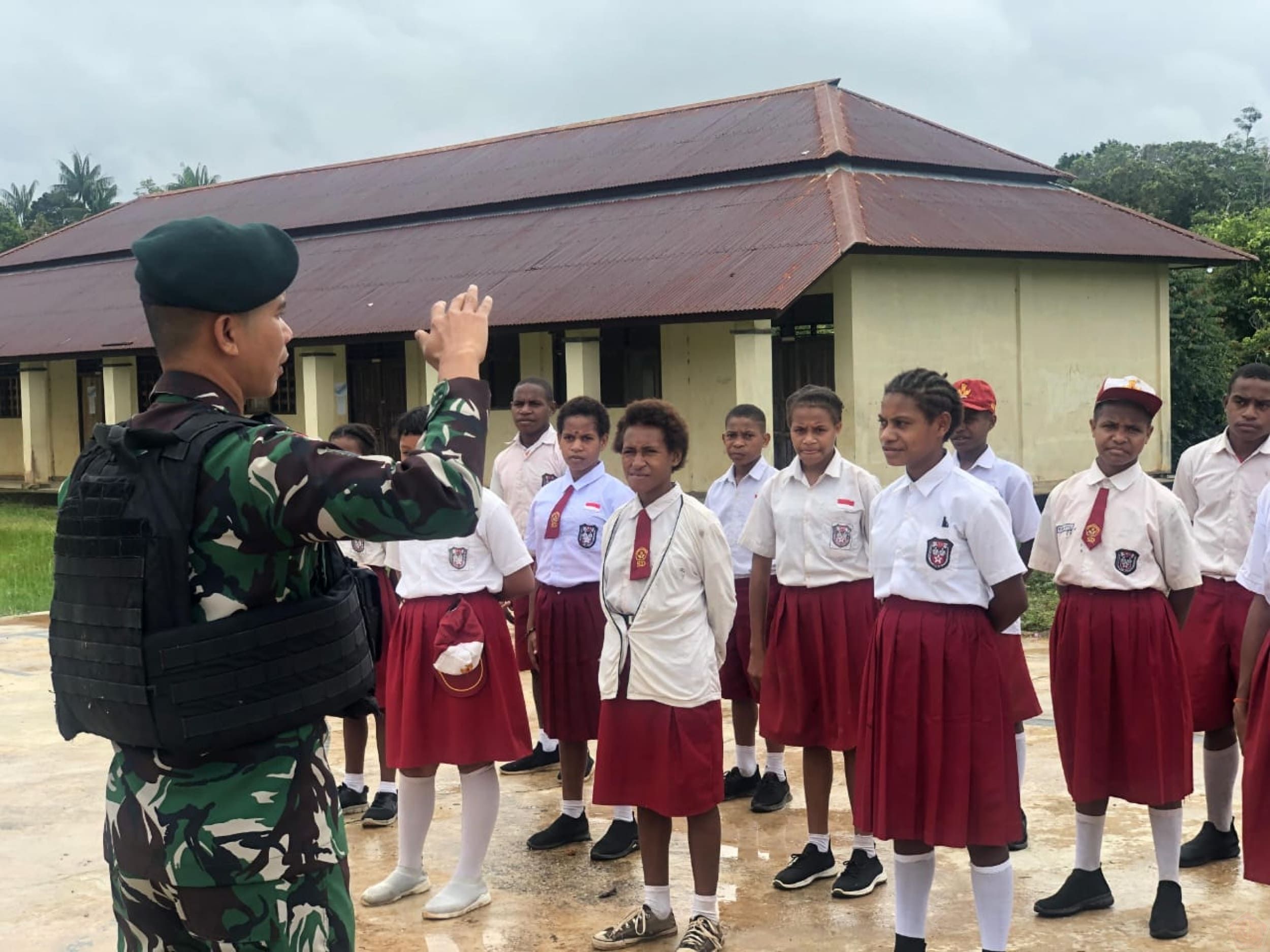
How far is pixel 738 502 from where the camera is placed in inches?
265

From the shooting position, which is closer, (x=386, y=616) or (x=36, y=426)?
(x=386, y=616)

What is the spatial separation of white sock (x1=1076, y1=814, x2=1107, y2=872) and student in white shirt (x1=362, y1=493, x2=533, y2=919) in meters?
2.01

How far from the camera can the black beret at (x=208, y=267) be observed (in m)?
2.46

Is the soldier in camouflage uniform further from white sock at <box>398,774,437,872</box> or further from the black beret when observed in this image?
white sock at <box>398,774,437,872</box>

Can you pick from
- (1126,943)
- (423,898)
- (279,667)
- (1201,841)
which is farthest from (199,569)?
(1201,841)

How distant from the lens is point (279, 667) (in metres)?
2.43

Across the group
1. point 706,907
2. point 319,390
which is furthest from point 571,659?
point 319,390

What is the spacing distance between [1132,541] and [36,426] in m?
25.1

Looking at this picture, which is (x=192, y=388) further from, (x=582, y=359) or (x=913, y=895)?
(x=582, y=359)

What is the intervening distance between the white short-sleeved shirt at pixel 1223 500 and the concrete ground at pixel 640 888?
1.14 m

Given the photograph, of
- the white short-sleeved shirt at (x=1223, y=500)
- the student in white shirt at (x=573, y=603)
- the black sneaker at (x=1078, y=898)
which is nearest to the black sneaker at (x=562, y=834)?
the student in white shirt at (x=573, y=603)

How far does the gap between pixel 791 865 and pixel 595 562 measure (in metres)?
1.62

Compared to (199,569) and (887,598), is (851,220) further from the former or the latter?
(199,569)

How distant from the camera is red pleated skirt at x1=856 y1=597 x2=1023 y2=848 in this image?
4176 millimetres
